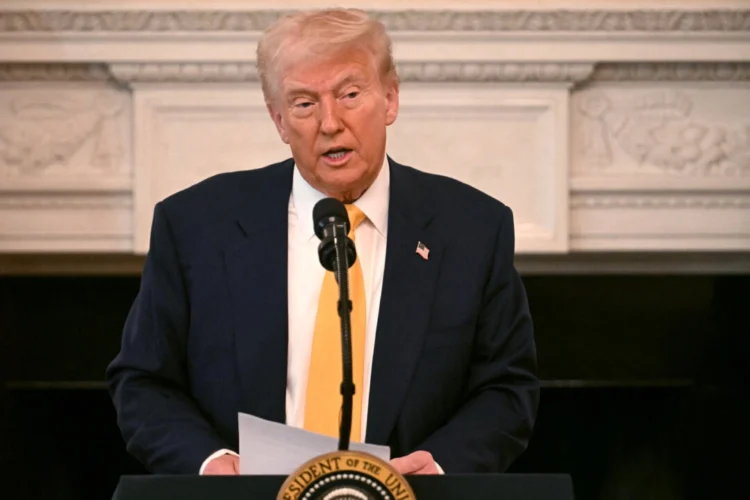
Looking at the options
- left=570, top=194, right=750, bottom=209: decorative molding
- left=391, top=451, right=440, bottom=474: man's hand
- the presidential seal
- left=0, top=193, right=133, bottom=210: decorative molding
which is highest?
left=570, top=194, right=750, bottom=209: decorative molding

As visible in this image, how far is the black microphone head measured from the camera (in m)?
1.52

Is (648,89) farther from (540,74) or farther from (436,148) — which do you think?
(436,148)

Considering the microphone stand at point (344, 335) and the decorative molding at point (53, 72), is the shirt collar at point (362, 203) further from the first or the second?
the decorative molding at point (53, 72)

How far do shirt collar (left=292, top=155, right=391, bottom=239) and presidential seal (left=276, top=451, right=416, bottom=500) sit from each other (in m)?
0.74

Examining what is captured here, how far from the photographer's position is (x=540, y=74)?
356 cm

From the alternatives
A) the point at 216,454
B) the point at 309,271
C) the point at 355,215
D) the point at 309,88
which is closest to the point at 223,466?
the point at 216,454

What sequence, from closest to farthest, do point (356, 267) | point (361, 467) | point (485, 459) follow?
point (361, 467), point (485, 459), point (356, 267)

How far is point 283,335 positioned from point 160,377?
0.21m

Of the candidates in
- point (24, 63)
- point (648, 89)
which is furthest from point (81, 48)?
point (648, 89)

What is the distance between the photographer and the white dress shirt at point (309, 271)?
78.2 inches

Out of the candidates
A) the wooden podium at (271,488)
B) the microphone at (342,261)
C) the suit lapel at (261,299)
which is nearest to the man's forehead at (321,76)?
the suit lapel at (261,299)

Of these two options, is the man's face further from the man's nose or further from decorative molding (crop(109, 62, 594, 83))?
decorative molding (crop(109, 62, 594, 83))

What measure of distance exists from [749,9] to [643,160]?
0.51m

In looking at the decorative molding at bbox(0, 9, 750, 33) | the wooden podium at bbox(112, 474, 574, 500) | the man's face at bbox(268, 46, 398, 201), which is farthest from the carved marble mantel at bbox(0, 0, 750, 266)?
the wooden podium at bbox(112, 474, 574, 500)
